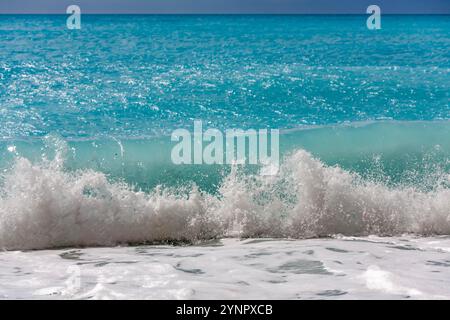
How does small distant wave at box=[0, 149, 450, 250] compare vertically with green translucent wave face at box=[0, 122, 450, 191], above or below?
below

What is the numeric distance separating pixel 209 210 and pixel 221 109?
18.5 ft

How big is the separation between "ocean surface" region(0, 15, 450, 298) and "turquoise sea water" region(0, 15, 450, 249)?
0.12ft

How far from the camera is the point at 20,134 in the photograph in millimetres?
11289

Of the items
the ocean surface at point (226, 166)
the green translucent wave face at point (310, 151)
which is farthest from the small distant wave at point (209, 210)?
the green translucent wave face at point (310, 151)

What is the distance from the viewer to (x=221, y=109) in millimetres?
13234

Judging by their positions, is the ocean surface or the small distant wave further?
the small distant wave

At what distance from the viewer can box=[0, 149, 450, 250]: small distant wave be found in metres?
7.38

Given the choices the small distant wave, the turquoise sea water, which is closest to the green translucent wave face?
the turquoise sea water

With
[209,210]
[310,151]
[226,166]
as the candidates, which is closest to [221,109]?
[310,151]

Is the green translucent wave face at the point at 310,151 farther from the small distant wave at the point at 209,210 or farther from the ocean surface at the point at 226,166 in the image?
the small distant wave at the point at 209,210

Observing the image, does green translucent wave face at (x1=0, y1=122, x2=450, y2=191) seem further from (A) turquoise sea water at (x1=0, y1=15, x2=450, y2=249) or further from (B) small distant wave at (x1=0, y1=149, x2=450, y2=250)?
(B) small distant wave at (x1=0, y1=149, x2=450, y2=250)

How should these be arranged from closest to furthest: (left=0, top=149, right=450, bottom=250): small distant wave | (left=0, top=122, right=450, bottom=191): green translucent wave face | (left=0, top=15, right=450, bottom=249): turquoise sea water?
(left=0, top=149, right=450, bottom=250): small distant wave → (left=0, top=15, right=450, bottom=249): turquoise sea water → (left=0, top=122, right=450, bottom=191): green translucent wave face
